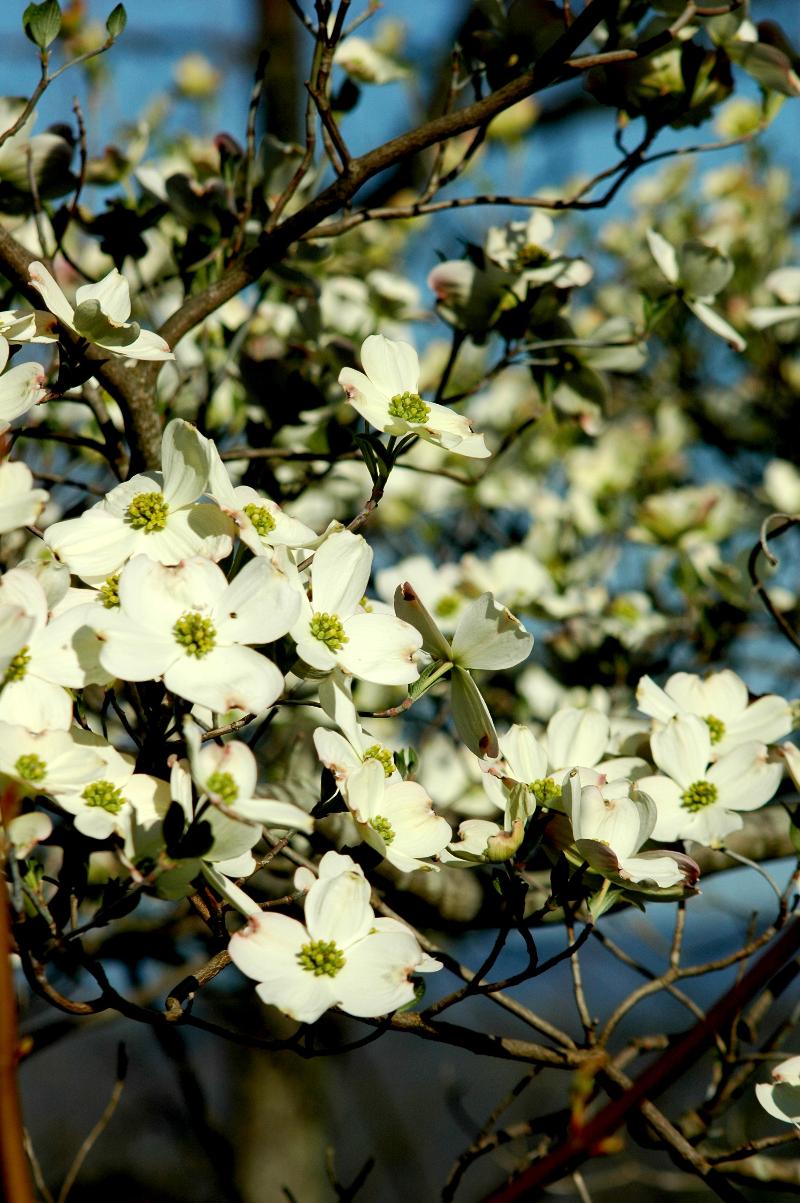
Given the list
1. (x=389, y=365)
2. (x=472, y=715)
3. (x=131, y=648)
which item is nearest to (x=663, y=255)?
(x=389, y=365)

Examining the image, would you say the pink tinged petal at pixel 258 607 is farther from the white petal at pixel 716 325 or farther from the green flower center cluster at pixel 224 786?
the white petal at pixel 716 325

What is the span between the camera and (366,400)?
58cm

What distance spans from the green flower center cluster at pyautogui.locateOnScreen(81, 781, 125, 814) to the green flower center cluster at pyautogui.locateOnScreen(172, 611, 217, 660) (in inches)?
2.9

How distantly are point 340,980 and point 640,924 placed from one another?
0.98 metres

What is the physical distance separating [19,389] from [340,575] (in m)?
0.18

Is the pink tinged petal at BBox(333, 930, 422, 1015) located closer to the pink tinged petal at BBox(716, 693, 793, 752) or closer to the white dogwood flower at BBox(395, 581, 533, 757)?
the white dogwood flower at BBox(395, 581, 533, 757)

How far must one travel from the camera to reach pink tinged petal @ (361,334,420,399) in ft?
1.97

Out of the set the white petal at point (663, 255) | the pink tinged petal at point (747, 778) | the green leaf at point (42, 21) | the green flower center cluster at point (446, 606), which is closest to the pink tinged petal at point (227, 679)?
the pink tinged petal at point (747, 778)

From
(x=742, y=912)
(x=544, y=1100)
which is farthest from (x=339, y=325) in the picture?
(x=544, y=1100)

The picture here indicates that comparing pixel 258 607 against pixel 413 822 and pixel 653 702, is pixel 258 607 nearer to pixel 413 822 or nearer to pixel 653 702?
pixel 413 822

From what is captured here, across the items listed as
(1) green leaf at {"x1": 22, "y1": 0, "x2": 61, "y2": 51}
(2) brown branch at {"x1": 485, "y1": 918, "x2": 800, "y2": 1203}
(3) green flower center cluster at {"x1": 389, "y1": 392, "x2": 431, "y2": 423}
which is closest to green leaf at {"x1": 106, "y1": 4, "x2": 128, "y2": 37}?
(1) green leaf at {"x1": 22, "y1": 0, "x2": 61, "y2": 51}

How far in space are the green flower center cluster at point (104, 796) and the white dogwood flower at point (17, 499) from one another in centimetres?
12

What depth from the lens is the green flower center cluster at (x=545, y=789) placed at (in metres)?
0.60

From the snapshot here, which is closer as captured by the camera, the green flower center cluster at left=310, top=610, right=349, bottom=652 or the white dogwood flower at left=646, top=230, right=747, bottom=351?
the green flower center cluster at left=310, top=610, right=349, bottom=652
